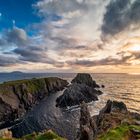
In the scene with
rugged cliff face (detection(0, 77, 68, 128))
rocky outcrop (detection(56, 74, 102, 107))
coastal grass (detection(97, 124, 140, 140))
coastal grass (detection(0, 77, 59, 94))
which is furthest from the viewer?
coastal grass (detection(0, 77, 59, 94))

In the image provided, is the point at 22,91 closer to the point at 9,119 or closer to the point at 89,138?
the point at 9,119

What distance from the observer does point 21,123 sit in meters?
99.1

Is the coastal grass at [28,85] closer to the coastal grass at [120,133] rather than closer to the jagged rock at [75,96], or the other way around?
the jagged rock at [75,96]

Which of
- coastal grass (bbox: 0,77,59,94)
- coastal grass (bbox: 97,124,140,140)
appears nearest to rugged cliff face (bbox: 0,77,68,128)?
→ coastal grass (bbox: 0,77,59,94)

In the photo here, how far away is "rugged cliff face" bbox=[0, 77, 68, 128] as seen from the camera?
4400 inches

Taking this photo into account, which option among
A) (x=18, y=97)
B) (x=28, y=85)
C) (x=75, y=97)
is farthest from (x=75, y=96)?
(x=28, y=85)

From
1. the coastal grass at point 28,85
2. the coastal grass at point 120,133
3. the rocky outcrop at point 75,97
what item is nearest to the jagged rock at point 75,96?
the rocky outcrop at point 75,97

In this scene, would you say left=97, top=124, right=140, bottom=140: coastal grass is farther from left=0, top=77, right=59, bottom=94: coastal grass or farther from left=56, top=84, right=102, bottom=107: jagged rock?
left=0, top=77, right=59, bottom=94: coastal grass

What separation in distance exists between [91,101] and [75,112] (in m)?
30.8

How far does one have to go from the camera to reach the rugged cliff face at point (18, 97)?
112 meters

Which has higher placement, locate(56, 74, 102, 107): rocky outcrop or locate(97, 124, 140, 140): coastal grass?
locate(97, 124, 140, 140): coastal grass

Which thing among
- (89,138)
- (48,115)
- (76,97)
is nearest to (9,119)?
(48,115)

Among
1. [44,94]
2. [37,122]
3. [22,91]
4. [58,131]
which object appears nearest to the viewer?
[58,131]

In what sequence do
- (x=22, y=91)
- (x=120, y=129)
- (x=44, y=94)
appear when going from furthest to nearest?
(x=44, y=94) < (x=22, y=91) < (x=120, y=129)
